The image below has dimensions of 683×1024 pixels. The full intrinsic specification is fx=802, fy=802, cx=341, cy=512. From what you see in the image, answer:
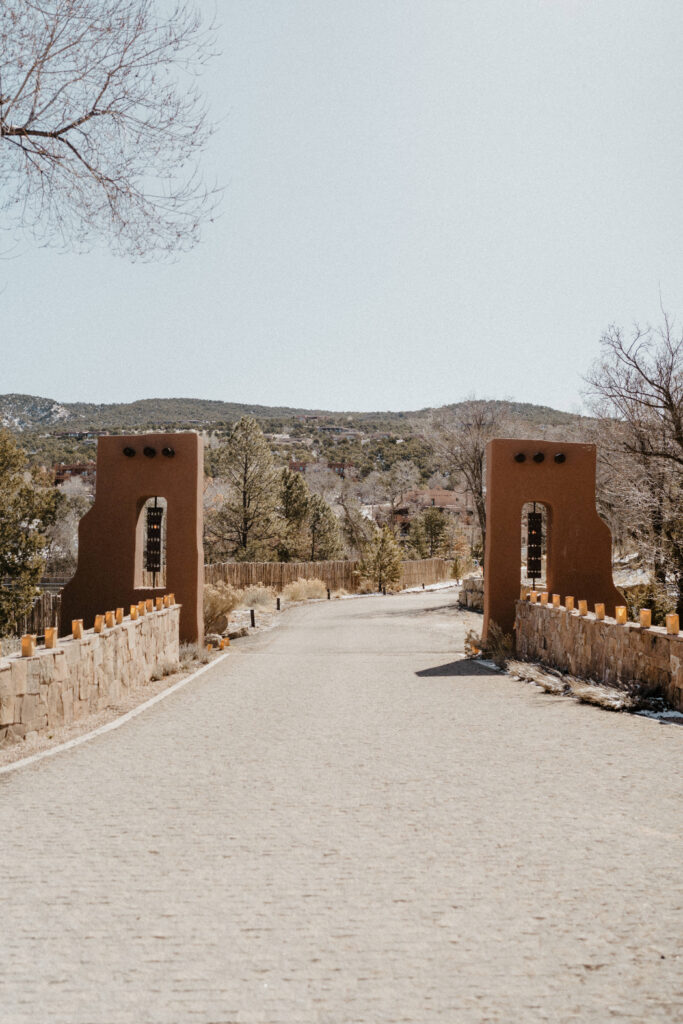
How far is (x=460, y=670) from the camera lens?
13.9 m

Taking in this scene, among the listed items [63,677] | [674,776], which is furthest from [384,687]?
[674,776]

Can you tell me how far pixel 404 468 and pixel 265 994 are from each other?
338ft

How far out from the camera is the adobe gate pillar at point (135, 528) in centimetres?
1594

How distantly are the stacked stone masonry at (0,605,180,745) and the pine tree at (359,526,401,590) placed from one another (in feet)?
113

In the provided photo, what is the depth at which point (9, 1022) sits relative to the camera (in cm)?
275

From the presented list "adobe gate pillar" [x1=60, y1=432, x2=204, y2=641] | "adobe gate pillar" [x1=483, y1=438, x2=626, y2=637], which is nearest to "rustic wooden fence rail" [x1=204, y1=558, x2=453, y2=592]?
"adobe gate pillar" [x1=60, y1=432, x2=204, y2=641]

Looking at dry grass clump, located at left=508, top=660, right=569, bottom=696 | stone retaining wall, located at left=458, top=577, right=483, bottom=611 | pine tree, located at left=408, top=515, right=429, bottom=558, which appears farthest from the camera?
pine tree, located at left=408, top=515, right=429, bottom=558

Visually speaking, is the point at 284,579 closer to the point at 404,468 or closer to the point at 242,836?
the point at 242,836

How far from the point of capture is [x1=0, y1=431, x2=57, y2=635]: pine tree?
1212 inches

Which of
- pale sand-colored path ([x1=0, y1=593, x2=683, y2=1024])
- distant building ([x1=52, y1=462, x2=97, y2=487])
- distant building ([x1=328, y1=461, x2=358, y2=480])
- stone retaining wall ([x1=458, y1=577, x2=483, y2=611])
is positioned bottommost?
stone retaining wall ([x1=458, y1=577, x2=483, y2=611])

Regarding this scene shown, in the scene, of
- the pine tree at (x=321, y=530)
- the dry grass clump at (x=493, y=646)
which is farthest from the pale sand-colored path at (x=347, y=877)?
the pine tree at (x=321, y=530)

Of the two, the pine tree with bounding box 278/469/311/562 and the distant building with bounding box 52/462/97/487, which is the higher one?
the distant building with bounding box 52/462/97/487

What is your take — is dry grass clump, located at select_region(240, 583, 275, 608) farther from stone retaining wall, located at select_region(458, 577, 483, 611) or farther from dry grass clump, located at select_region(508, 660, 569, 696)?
dry grass clump, located at select_region(508, 660, 569, 696)

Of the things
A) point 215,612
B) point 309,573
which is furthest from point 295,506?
point 215,612
